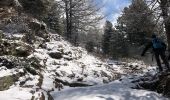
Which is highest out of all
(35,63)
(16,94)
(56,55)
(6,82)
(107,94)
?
(56,55)

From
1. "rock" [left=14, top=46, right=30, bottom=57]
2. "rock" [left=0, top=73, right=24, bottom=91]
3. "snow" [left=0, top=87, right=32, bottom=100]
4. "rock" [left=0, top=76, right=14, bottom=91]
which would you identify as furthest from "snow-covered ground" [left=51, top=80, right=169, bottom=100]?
"rock" [left=14, top=46, right=30, bottom=57]

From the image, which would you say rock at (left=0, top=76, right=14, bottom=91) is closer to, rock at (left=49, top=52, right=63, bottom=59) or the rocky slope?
the rocky slope

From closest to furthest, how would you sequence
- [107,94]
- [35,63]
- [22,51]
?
[107,94] < [35,63] < [22,51]

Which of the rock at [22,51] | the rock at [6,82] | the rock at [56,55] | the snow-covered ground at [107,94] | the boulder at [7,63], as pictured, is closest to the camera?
the rock at [6,82]

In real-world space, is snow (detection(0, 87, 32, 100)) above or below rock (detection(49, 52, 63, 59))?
below

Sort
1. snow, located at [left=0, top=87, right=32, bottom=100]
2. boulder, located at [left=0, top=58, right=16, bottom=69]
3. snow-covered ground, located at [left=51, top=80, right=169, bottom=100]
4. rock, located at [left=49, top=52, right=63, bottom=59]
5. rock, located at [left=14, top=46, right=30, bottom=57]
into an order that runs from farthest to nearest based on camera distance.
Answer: rock, located at [left=49, top=52, right=63, bottom=59]
rock, located at [left=14, top=46, right=30, bottom=57]
boulder, located at [left=0, top=58, right=16, bottom=69]
snow-covered ground, located at [left=51, top=80, right=169, bottom=100]
snow, located at [left=0, top=87, right=32, bottom=100]

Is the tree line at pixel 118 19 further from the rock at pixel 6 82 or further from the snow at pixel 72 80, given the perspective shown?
the rock at pixel 6 82

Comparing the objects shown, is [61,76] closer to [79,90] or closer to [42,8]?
[79,90]

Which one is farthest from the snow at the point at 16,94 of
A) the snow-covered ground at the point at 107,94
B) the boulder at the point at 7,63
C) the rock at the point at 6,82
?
the boulder at the point at 7,63

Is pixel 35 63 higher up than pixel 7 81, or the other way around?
pixel 35 63

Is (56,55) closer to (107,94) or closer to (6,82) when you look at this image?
(107,94)

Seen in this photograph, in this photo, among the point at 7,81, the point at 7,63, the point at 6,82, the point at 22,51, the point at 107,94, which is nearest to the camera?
the point at 6,82

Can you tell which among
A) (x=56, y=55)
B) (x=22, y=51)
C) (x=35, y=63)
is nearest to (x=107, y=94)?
(x=35, y=63)

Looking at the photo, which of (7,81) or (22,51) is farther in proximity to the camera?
(22,51)
